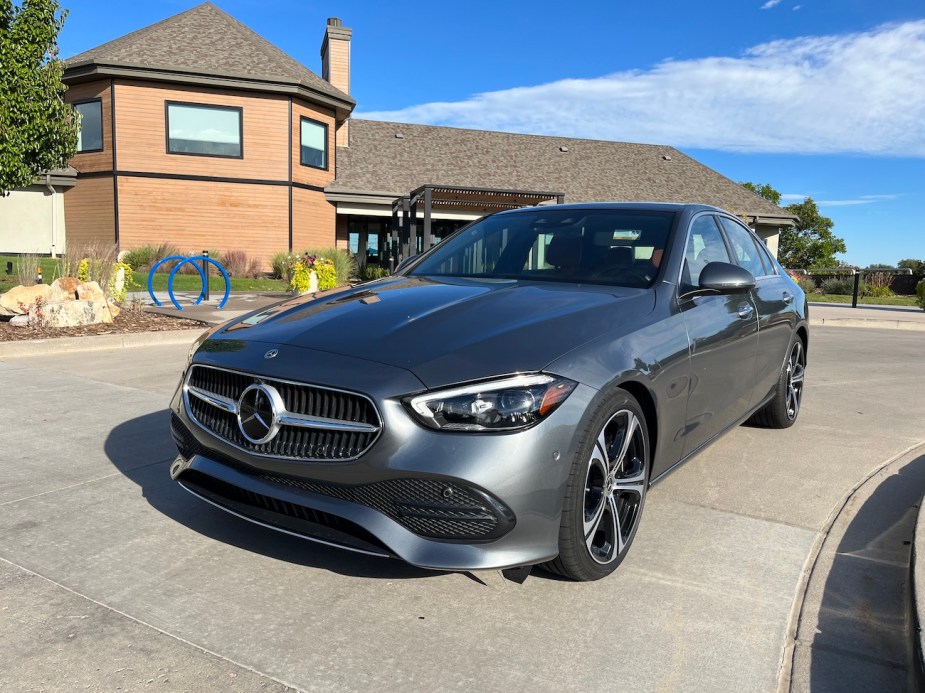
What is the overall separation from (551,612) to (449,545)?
0.52 m

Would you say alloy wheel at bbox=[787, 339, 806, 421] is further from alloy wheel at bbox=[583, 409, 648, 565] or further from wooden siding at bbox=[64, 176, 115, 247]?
wooden siding at bbox=[64, 176, 115, 247]

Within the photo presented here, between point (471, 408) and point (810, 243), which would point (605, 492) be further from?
point (810, 243)

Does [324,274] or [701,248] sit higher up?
[701,248]

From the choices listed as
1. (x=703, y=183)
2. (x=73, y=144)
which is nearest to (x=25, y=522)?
(x=73, y=144)

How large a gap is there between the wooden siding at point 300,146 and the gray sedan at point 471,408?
815 inches

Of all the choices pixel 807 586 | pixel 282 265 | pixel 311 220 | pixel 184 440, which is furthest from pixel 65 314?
pixel 311 220

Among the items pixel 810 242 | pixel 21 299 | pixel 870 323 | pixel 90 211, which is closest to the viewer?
pixel 21 299

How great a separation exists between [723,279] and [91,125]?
23142 mm

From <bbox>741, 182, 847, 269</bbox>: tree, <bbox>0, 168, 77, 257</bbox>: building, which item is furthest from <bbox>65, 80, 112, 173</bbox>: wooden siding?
<bbox>741, 182, 847, 269</bbox>: tree

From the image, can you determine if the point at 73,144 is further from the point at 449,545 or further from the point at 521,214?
the point at 449,545

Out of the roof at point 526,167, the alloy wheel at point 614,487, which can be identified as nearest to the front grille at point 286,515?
the alloy wheel at point 614,487

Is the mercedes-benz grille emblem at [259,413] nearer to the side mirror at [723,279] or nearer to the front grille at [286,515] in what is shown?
the front grille at [286,515]

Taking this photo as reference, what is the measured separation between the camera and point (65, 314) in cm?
963

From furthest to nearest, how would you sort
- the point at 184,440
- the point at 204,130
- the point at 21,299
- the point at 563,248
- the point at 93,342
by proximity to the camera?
the point at 204,130
the point at 21,299
the point at 93,342
the point at 563,248
the point at 184,440
